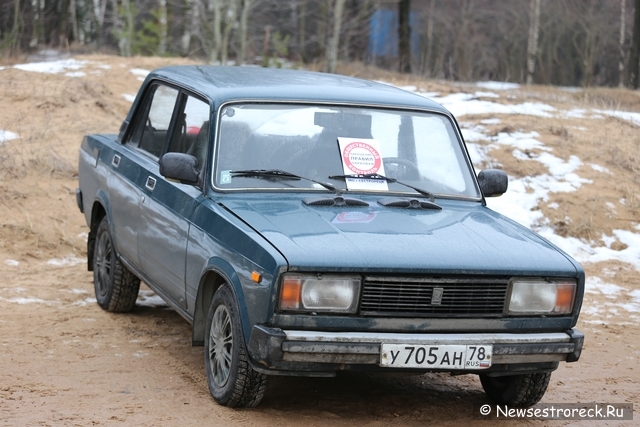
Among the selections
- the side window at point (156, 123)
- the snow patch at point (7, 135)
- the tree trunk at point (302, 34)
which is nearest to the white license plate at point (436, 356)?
the side window at point (156, 123)

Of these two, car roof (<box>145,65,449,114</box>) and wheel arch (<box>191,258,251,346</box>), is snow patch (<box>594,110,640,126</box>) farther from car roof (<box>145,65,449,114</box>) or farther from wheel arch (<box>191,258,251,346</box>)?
wheel arch (<box>191,258,251,346</box>)

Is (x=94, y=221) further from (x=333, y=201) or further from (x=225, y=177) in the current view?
(x=333, y=201)

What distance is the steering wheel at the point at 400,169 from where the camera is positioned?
18.6 ft

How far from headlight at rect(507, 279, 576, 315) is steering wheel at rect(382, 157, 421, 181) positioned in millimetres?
1232

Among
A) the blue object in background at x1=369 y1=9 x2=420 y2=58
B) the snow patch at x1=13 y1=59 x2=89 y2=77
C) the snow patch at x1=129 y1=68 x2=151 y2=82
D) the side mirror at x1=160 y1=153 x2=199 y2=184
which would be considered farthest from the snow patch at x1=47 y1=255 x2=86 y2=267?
the blue object in background at x1=369 y1=9 x2=420 y2=58

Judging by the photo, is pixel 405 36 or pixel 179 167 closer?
pixel 179 167

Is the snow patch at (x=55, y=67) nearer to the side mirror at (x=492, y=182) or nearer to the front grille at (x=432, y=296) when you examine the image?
the side mirror at (x=492, y=182)

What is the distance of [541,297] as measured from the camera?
4.80m

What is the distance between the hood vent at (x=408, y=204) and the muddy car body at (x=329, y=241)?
0.04 feet

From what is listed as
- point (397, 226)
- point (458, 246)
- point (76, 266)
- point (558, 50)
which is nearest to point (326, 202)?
point (397, 226)

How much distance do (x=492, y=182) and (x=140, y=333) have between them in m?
2.61

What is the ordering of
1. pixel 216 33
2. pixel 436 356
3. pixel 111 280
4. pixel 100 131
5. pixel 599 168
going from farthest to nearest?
pixel 216 33 < pixel 100 131 < pixel 599 168 < pixel 111 280 < pixel 436 356

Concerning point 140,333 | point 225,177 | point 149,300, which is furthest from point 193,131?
point 149,300

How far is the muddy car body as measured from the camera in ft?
14.6
